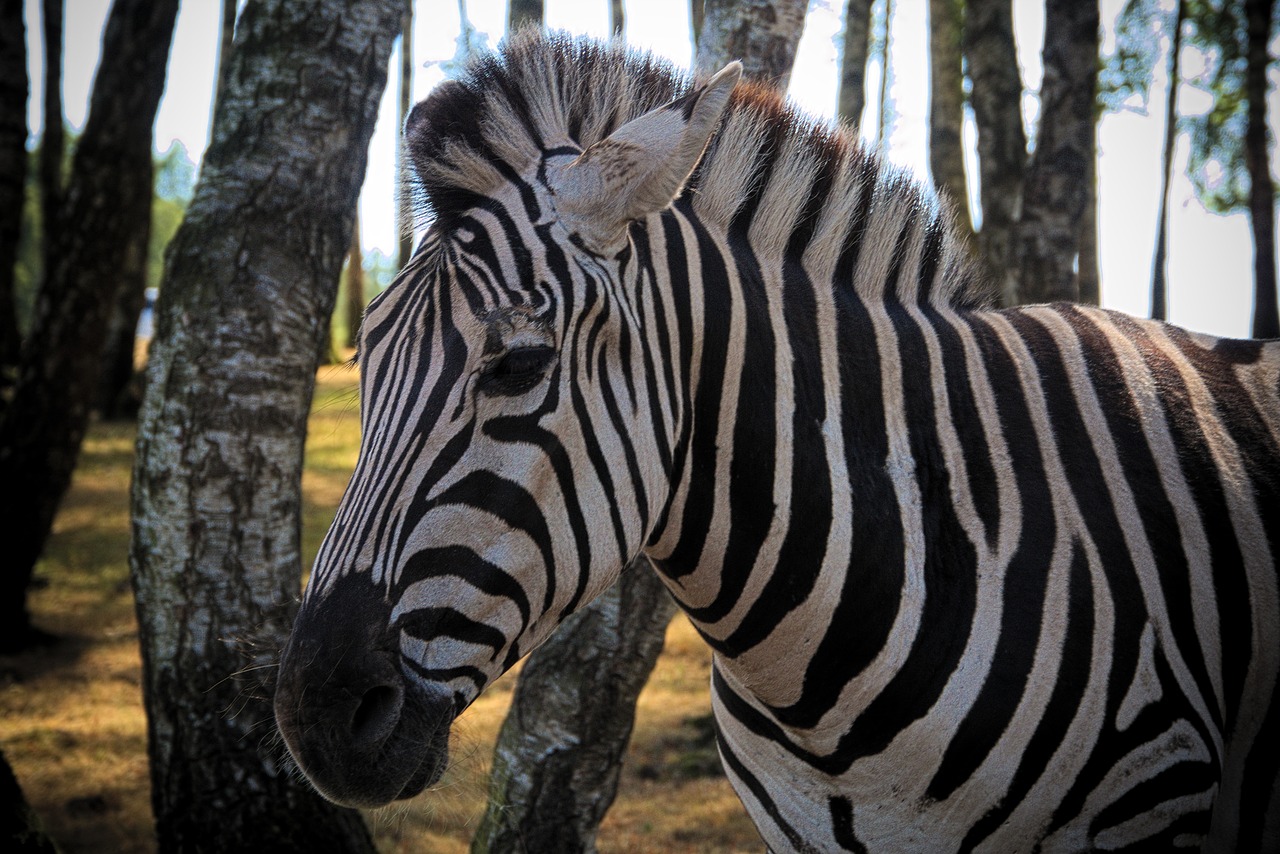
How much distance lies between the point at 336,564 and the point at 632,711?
263 cm

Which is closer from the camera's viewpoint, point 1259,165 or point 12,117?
point 12,117

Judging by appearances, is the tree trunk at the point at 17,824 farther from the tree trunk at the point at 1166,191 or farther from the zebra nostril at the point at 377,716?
the tree trunk at the point at 1166,191

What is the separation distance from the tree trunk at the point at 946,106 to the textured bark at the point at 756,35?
6413 millimetres

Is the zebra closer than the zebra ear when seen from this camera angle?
Yes

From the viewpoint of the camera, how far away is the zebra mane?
7.31 feet

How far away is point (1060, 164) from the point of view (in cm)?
599

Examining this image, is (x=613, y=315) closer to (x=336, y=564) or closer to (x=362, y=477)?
(x=362, y=477)

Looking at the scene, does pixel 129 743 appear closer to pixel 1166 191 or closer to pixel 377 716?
pixel 377 716

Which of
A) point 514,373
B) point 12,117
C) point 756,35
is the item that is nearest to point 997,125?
point 756,35

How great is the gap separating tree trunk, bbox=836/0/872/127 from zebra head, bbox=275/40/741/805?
33.8ft

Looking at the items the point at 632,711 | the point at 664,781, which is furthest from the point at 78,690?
the point at 632,711

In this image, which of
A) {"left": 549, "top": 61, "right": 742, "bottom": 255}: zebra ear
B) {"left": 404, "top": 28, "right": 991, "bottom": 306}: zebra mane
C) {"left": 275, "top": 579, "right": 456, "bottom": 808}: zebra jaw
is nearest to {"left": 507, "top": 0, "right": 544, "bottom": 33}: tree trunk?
{"left": 404, "top": 28, "right": 991, "bottom": 306}: zebra mane

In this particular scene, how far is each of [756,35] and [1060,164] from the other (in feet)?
9.52

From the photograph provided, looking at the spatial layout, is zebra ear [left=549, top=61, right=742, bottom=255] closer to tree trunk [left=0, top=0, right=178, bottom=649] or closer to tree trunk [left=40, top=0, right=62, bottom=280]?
tree trunk [left=0, top=0, right=178, bottom=649]
